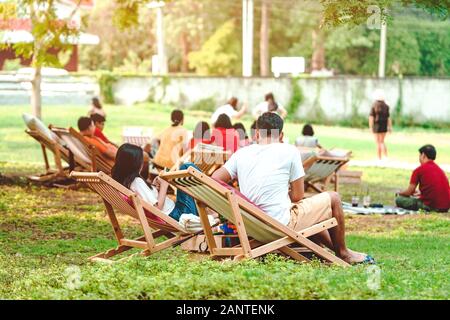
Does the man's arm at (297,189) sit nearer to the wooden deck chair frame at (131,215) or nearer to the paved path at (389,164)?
the wooden deck chair frame at (131,215)

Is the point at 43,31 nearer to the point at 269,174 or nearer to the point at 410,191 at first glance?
the point at 410,191

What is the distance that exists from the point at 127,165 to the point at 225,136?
531 cm

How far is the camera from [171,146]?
16.3 metres

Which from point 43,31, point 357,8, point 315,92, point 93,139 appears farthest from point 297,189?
point 315,92

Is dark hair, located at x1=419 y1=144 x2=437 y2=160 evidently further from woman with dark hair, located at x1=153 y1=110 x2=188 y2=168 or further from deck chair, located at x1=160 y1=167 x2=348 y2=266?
deck chair, located at x1=160 y1=167 x2=348 y2=266

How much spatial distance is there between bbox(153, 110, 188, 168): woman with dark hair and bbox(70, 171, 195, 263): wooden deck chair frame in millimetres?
6372

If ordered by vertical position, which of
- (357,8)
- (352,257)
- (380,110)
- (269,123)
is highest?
(357,8)

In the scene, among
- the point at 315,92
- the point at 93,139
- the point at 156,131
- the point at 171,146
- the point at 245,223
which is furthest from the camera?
the point at 315,92

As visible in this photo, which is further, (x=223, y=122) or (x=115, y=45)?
(x=115, y=45)

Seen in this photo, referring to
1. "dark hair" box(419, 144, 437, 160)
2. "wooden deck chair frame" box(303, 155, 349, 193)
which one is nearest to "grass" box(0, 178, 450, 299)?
"dark hair" box(419, 144, 437, 160)

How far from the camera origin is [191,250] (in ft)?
31.4

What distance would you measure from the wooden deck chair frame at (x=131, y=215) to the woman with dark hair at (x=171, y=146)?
637 centimetres

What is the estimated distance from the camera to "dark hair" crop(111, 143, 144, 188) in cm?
987
